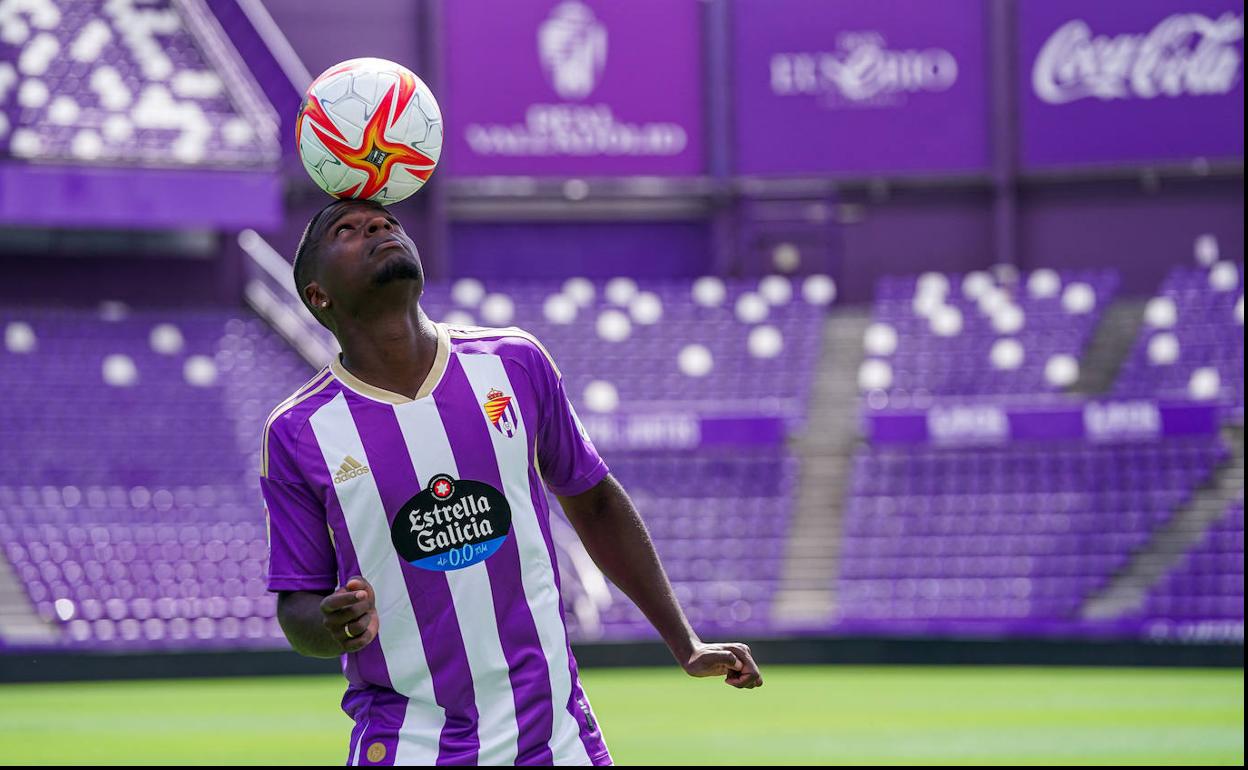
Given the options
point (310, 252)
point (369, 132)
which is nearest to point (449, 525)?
point (310, 252)

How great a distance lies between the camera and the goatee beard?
308 centimetres

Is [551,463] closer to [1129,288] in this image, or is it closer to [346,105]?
[346,105]

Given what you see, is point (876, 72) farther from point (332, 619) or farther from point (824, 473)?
point (332, 619)

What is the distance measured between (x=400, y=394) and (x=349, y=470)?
0.19 meters

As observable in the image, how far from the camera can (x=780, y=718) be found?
44.8 ft

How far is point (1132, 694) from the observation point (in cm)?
1530

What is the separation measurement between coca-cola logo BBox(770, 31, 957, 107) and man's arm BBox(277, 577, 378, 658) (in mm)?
23641

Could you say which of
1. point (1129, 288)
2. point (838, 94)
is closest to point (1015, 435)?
point (1129, 288)

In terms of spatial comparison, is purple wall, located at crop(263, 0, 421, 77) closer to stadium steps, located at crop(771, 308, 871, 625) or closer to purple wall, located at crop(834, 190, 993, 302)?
purple wall, located at crop(834, 190, 993, 302)

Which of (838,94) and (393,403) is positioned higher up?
(838,94)

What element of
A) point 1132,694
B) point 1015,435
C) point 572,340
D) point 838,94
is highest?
point 838,94

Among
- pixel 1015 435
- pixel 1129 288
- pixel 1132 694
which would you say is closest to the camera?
pixel 1132 694

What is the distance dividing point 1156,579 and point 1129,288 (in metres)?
6.85

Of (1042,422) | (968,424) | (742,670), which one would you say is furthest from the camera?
(968,424)
